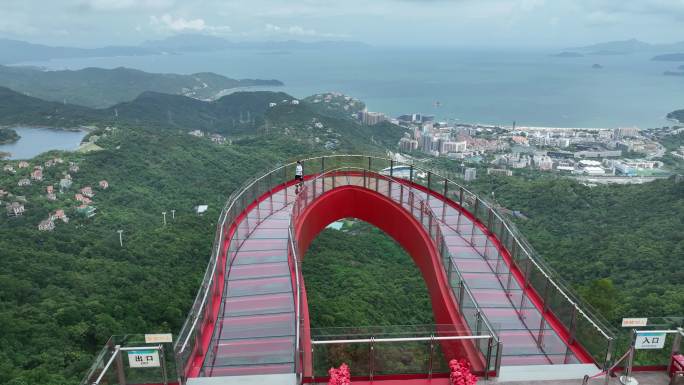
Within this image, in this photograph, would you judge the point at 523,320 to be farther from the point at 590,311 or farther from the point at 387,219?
the point at 387,219

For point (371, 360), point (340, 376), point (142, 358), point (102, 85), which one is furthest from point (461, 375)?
point (102, 85)

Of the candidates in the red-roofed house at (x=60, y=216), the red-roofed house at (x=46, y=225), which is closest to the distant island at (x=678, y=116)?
the red-roofed house at (x=60, y=216)

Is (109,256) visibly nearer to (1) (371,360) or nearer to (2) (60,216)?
(2) (60,216)

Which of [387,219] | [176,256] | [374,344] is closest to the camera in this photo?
[374,344]

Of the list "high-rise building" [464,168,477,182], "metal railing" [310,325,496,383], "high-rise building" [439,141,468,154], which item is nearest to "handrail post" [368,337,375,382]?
"metal railing" [310,325,496,383]

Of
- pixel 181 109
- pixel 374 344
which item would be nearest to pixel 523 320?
pixel 374 344

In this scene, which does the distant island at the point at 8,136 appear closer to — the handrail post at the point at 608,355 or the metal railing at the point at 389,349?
the metal railing at the point at 389,349
